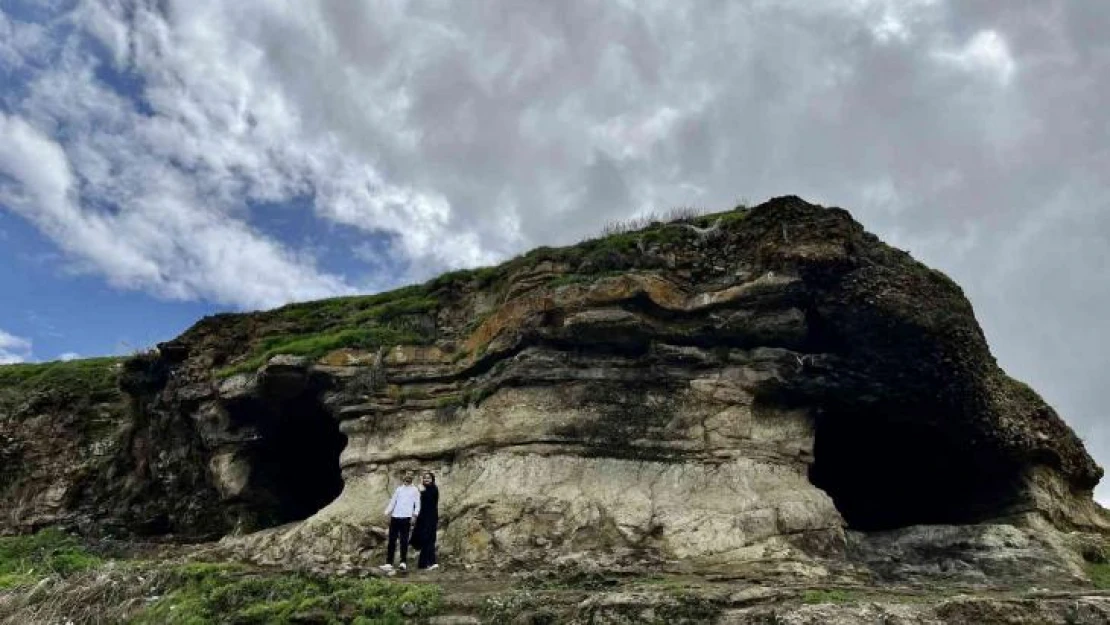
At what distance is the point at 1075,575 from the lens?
12.7 meters

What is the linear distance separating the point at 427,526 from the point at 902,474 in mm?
9564

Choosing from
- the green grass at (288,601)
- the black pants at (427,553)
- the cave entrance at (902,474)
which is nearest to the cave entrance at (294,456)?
the black pants at (427,553)

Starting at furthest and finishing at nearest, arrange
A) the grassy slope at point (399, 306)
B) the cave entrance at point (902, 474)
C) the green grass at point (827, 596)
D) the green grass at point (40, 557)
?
the grassy slope at point (399, 306), the cave entrance at point (902, 474), the green grass at point (40, 557), the green grass at point (827, 596)

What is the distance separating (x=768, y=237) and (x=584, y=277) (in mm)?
3276

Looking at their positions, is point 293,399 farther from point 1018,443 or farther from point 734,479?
point 1018,443

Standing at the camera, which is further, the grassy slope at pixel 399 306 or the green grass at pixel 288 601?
the grassy slope at pixel 399 306

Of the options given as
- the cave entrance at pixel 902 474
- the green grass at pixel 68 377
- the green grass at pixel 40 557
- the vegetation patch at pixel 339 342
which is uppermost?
the green grass at pixel 68 377

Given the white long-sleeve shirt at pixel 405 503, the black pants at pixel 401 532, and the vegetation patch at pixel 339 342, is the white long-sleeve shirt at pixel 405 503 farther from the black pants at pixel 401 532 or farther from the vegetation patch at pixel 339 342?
the vegetation patch at pixel 339 342

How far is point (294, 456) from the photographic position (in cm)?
2036

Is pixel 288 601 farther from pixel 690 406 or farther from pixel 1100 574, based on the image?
pixel 1100 574

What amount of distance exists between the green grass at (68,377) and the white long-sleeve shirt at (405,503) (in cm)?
1416

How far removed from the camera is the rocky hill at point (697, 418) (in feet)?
43.9

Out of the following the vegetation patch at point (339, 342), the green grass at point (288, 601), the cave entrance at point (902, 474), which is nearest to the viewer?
the green grass at point (288, 601)

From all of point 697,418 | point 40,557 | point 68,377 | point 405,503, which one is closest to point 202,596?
point 405,503
